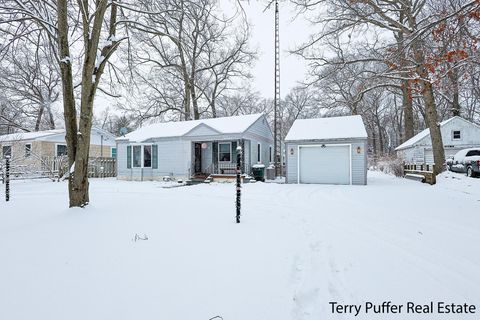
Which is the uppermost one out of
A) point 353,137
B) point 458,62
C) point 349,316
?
point 458,62

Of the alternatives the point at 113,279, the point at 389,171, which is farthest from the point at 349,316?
the point at 389,171

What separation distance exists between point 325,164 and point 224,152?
6522 millimetres

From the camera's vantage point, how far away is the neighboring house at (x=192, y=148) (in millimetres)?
16312

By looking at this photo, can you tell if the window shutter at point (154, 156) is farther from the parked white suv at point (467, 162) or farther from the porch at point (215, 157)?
the parked white suv at point (467, 162)

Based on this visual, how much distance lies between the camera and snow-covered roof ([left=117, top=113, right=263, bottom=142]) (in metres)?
16.2

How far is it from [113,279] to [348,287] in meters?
2.46

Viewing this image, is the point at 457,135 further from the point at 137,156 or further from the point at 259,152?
the point at 137,156

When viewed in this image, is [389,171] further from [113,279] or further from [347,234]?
[113,279]

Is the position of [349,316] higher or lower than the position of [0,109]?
lower

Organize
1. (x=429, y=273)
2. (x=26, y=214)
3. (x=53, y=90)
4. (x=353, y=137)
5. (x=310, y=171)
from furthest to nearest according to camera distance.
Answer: (x=53, y=90), (x=310, y=171), (x=353, y=137), (x=26, y=214), (x=429, y=273)

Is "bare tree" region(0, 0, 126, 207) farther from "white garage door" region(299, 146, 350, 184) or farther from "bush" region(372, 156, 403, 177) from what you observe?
"bush" region(372, 156, 403, 177)

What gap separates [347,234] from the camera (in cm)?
468

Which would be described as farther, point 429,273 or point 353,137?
point 353,137

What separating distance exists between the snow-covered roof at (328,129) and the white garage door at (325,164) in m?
0.62
